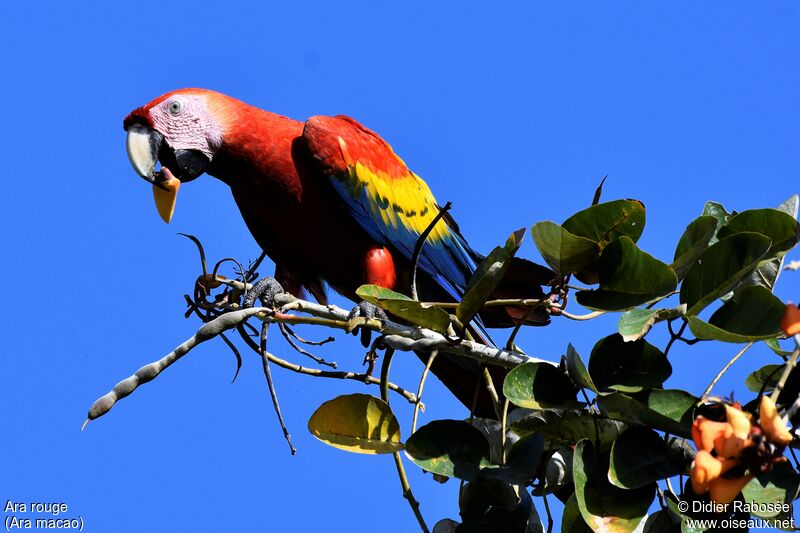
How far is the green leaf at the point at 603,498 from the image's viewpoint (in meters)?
1.62

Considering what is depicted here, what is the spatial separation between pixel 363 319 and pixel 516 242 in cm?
38

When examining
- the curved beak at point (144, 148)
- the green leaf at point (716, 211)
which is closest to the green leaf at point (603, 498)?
the green leaf at point (716, 211)

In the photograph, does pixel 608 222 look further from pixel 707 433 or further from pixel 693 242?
pixel 707 433

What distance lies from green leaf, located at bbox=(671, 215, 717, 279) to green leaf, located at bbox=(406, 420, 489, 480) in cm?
52

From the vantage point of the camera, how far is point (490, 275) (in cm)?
180

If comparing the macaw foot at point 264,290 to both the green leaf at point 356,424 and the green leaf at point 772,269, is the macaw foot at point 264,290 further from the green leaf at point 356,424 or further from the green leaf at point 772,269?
the green leaf at point 772,269

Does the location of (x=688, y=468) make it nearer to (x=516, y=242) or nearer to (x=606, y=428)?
(x=606, y=428)

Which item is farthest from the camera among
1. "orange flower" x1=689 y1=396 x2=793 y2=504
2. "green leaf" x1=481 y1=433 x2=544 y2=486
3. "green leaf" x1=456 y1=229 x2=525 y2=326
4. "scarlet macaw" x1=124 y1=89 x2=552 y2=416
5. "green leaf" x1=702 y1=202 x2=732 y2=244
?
"scarlet macaw" x1=124 y1=89 x2=552 y2=416

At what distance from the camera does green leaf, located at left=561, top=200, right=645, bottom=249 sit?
5.99ft

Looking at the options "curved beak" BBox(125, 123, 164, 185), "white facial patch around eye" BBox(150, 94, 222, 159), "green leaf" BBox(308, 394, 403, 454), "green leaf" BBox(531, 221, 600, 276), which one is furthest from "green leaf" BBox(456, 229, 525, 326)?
"curved beak" BBox(125, 123, 164, 185)

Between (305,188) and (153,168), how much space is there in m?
0.58

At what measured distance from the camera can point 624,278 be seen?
5.94 feet

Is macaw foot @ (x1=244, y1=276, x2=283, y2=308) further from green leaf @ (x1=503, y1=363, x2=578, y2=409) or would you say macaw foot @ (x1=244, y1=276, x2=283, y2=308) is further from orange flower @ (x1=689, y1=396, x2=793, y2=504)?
orange flower @ (x1=689, y1=396, x2=793, y2=504)

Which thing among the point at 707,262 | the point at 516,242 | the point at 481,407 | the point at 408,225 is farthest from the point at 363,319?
the point at 408,225
